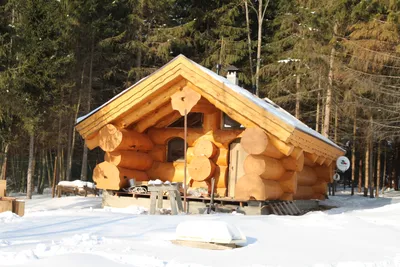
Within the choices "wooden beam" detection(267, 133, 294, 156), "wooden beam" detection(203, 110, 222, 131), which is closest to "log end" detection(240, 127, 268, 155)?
"wooden beam" detection(267, 133, 294, 156)

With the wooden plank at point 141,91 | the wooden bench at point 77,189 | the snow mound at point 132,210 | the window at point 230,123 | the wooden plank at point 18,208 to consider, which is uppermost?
the wooden plank at point 141,91

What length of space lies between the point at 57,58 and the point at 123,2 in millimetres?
9001

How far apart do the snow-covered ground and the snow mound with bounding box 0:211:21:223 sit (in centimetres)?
2

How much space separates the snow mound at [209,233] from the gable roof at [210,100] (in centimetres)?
599

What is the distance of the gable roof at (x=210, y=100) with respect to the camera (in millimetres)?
13336

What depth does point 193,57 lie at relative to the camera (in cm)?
2820

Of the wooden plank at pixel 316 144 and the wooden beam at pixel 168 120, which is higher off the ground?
the wooden beam at pixel 168 120

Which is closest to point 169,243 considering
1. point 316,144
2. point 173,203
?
→ point 173,203

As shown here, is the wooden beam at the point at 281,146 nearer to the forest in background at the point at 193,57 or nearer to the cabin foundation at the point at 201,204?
the cabin foundation at the point at 201,204

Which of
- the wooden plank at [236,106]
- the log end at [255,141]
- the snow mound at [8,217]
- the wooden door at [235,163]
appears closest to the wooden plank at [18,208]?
the snow mound at [8,217]

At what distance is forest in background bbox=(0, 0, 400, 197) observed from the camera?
60.6 ft

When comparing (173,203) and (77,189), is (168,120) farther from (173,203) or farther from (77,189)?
(77,189)

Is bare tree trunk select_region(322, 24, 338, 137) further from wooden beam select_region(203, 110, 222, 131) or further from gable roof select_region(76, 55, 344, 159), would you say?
wooden beam select_region(203, 110, 222, 131)

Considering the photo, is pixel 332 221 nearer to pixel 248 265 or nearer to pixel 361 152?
pixel 248 265
